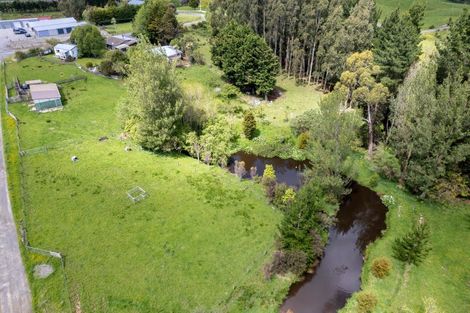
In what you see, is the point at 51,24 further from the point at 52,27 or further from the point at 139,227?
the point at 139,227

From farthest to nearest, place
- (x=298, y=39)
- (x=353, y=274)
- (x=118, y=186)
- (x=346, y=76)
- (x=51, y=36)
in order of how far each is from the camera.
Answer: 1. (x=51, y=36)
2. (x=298, y=39)
3. (x=346, y=76)
4. (x=118, y=186)
5. (x=353, y=274)

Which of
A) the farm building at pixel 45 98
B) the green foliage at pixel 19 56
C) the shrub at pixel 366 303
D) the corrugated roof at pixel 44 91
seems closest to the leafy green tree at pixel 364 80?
the shrub at pixel 366 303

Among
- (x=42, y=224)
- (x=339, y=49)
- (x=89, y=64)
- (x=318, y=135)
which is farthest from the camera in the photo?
(x=89, y=64)

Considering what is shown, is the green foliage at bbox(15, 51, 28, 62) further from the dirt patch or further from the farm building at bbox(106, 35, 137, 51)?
the dirt patch

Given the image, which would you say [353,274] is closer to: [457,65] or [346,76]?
[346,76]

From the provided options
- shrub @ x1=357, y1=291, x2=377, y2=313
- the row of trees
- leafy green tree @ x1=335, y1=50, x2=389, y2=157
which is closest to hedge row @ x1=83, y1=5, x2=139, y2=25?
the row of trees

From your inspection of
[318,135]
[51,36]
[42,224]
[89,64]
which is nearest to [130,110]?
[42,224]
